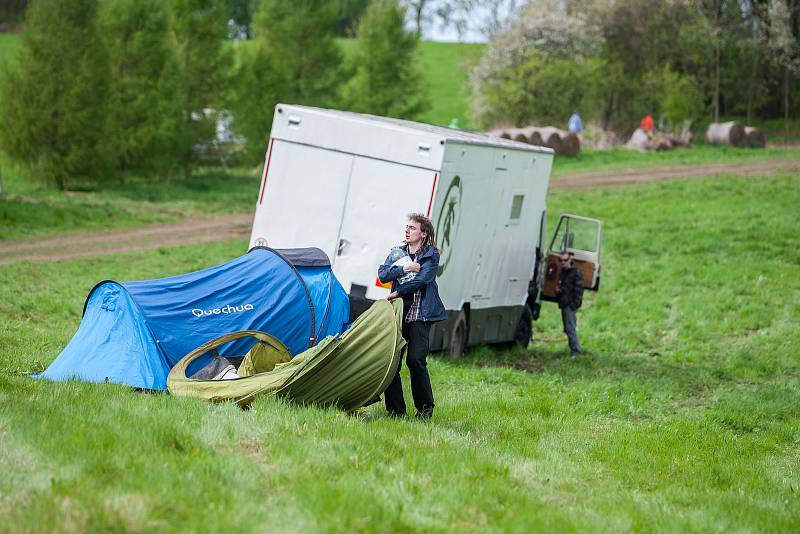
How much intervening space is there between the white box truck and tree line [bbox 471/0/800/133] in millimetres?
32020

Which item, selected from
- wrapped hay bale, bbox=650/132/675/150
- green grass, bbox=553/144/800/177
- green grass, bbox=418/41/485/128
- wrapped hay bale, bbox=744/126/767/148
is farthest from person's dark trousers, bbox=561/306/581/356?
wrapped hay bale, bbox=744/126/767/148

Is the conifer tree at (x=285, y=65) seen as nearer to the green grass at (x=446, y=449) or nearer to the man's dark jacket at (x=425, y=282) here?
the green grass at (x=446, y=449)

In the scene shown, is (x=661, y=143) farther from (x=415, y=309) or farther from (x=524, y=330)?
(x=415, y=309)

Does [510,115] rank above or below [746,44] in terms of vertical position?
below

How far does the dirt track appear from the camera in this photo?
21281mm

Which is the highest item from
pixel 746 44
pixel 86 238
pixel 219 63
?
pixel 746 44

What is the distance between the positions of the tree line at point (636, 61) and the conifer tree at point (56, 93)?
22.0 meters

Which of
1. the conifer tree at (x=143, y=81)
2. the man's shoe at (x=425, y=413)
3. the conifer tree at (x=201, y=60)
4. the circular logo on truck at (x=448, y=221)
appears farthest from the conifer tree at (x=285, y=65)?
the man's shoe at (x=425, y=413)

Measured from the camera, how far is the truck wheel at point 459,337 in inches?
578

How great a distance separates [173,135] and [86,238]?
32.1 ft

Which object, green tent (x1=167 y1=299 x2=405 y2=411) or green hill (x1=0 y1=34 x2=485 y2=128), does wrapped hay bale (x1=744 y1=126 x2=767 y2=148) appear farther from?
green tent (x1=167 y1=299 x2=405 y2=411)

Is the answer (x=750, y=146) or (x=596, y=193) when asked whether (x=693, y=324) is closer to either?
(x=596, y=193)

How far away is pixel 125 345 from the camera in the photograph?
9.82 m

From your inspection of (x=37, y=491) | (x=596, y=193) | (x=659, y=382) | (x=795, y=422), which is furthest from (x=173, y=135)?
(x=37, y=491)
